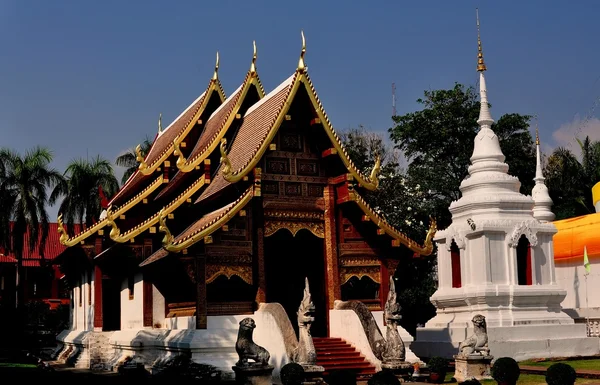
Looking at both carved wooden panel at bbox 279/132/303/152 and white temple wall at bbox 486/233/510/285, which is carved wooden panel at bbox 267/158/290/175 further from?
white temple wall at bbox 486/233/510/285

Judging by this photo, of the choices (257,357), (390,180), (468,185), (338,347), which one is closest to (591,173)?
(390,180)

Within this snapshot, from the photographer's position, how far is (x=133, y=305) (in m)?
21.0

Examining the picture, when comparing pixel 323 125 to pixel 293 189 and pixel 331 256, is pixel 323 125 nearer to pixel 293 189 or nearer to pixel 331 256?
pixel 293 189

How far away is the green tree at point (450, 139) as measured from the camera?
3691 centimetres

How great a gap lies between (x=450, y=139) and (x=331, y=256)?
20.7 m

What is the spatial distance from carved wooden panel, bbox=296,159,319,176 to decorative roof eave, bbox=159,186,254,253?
1.45m

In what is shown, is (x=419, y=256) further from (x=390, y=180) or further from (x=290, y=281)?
(x=390, y=180)

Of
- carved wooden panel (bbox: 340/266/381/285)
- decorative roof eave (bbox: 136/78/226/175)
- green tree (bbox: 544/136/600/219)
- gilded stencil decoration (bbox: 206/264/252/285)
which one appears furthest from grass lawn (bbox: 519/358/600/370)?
green tree (bbox: 544/136/600/219)

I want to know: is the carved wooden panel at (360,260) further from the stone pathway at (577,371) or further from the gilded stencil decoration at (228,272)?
the stone pathway at (577,371)

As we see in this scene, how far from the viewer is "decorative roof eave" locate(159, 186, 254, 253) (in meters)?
16.8

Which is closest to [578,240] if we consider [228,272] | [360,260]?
[360,260]

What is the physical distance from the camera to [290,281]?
2008 centimetres

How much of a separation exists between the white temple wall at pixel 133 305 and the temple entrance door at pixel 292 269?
3178 mm

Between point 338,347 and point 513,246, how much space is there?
270 inches
